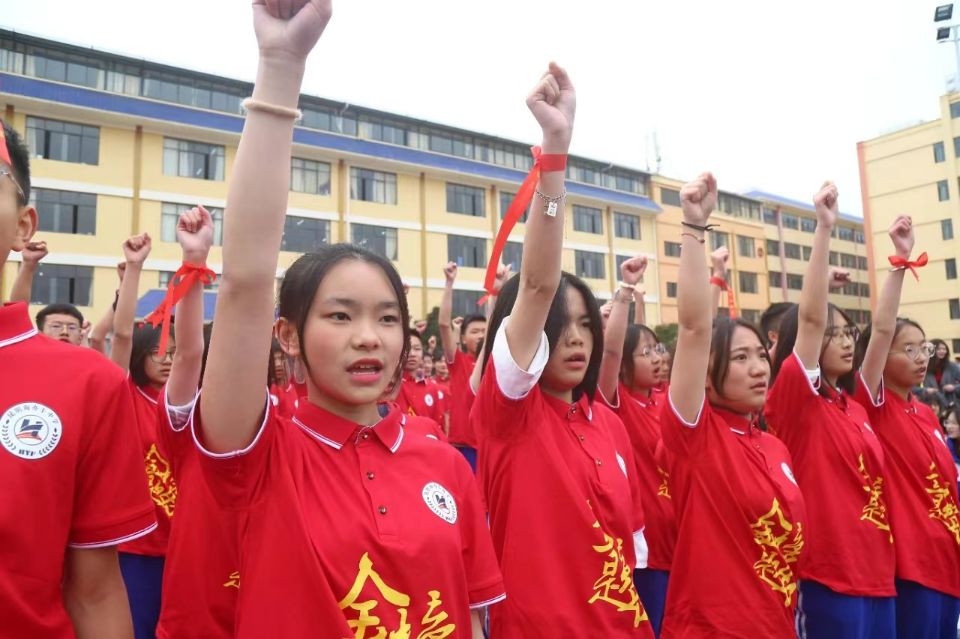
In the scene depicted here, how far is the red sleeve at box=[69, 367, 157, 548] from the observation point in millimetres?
1344

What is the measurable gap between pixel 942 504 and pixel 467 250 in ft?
73.7

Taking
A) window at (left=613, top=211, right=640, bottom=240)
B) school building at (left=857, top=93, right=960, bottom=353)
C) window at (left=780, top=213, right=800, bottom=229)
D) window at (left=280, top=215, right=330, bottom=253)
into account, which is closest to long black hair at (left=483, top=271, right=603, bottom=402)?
window at (left=280, top=215, right=330, bottom=253)

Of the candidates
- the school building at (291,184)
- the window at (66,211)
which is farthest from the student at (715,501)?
the window at (66,211)

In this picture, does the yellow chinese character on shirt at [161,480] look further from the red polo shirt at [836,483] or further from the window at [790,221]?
the window at [790,221]

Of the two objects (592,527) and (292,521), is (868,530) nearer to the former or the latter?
(592,527)

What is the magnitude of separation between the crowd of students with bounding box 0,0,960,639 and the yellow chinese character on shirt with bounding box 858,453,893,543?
16 millimetres

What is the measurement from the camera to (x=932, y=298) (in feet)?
103

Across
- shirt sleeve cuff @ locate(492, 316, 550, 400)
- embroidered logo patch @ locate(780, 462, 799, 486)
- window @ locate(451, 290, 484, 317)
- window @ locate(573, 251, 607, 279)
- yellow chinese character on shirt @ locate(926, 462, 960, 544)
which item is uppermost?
window @ locate(573, 251, 607, 279)

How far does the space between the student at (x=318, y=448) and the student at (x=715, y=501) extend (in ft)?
3.30

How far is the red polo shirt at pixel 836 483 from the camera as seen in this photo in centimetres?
283

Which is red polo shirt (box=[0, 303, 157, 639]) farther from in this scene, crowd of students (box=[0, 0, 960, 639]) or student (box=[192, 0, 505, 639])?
student (box=[192, 0, 505, 639])

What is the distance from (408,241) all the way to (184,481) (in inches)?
858

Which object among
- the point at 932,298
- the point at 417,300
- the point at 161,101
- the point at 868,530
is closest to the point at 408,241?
the point at 417,300

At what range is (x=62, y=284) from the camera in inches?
701
